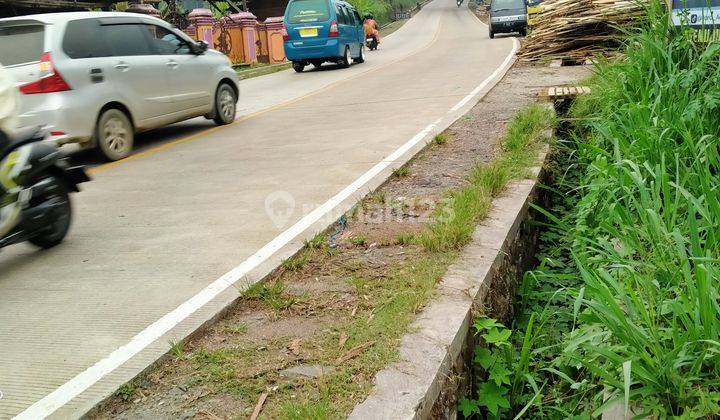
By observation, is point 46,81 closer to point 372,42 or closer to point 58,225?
point 58,225

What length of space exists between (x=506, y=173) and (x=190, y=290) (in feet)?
9.88

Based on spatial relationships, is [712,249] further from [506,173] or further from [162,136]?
[162,136]

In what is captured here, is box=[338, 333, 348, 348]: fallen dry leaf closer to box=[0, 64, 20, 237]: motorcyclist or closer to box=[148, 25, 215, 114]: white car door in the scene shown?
box=[0, 64, 20, 237]: motorcyclist

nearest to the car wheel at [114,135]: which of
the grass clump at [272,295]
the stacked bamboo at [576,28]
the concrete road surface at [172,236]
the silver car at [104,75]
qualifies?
the silver car at [104,75]

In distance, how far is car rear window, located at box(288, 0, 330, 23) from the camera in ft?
68.9

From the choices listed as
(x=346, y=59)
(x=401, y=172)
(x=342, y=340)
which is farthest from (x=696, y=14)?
(x=346, y=59)

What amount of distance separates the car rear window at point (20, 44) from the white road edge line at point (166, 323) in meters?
4.26

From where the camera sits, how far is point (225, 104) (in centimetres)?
1142

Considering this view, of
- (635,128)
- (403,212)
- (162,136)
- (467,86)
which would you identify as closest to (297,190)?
(403,212)

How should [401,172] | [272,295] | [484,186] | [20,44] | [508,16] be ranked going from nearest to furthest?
1. [272,295]
2. [484,186]
3. [401,172]
4. [20,44]
5. [508,16]

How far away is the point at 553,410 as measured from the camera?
3.63m

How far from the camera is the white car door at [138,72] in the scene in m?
8.92

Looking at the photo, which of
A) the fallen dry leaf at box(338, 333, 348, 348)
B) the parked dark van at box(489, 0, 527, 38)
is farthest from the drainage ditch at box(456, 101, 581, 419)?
the parked dark van at box(489, 0, 527, 38)

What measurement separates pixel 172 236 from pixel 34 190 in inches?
42.7
